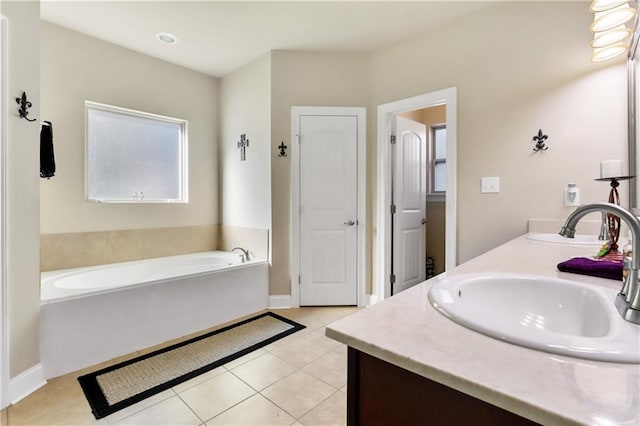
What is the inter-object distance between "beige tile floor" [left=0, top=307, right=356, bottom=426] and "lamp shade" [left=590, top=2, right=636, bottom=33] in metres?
2.43

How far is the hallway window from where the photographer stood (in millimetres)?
3963

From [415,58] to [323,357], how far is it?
2.64m

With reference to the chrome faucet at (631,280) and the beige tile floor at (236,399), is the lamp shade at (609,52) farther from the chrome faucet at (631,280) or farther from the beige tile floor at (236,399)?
the beige tile floor at (236,399)

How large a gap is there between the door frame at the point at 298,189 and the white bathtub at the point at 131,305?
1.05 ft

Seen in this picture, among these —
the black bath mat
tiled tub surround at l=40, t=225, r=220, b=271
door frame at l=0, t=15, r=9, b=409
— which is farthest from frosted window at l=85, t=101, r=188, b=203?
the black bath mat

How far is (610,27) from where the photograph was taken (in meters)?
1.59

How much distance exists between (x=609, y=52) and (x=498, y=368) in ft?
7.17

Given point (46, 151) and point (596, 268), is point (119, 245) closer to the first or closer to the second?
point (46, 151)

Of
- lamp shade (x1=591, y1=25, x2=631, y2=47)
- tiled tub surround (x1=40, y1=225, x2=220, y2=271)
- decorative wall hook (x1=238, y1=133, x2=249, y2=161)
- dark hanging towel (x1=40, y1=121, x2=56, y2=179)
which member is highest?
lamp shade (x1=591, y1=25, x2=631, y2=47)

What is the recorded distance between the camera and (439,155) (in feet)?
13.2

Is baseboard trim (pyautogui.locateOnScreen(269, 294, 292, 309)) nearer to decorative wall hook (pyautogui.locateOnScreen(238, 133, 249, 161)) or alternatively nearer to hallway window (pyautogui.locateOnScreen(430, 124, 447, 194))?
decorative wall hook (pyautogui.locateOnScreen(238, 133, 249, 161))

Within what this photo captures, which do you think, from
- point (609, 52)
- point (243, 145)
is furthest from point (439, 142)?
point (243, 145)

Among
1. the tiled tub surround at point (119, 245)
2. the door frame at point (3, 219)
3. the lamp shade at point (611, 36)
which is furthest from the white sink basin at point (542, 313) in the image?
the tiled tub surround at point (119, 245)

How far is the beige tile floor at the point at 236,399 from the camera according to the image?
150cm
